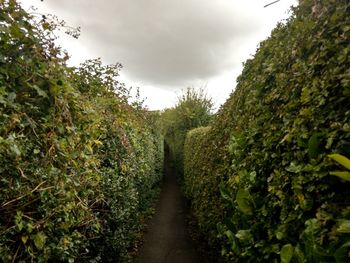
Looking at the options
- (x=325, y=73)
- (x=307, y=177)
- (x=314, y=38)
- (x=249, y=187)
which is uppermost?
(x=314, y=38)

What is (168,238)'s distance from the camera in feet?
29.3

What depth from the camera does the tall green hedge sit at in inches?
68.5

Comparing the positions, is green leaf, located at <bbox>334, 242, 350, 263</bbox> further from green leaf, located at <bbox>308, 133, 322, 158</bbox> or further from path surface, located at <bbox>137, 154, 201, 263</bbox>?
path surface, located at <bbox>137, 154, 201, 263</bbox>

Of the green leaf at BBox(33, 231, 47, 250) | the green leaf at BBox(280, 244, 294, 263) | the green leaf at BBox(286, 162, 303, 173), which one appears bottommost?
the green leaf at BBox(33, 231, 47, 250)

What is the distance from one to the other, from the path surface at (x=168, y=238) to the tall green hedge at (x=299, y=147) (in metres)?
4.58

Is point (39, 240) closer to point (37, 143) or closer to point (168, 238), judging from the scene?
point (37, 143)

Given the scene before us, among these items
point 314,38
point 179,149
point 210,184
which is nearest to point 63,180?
point 314,38

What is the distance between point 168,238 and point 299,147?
7525mm

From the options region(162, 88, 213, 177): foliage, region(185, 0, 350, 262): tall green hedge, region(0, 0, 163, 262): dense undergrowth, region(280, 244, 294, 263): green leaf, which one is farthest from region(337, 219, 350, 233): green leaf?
region(162, 88, 213, 177): foliage

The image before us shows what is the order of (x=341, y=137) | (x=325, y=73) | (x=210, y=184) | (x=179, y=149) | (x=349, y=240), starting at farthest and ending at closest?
1. (x=179, y=149)
2. (x=210, y=184)
3. (x=325, y=73)
4. (x=341, y=137)
5. (x=349, y=240)

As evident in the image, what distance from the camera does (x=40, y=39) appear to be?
7.99 ft

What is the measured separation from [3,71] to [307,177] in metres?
2.29

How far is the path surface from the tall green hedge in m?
4.58

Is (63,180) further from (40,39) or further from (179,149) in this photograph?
(179,149)
